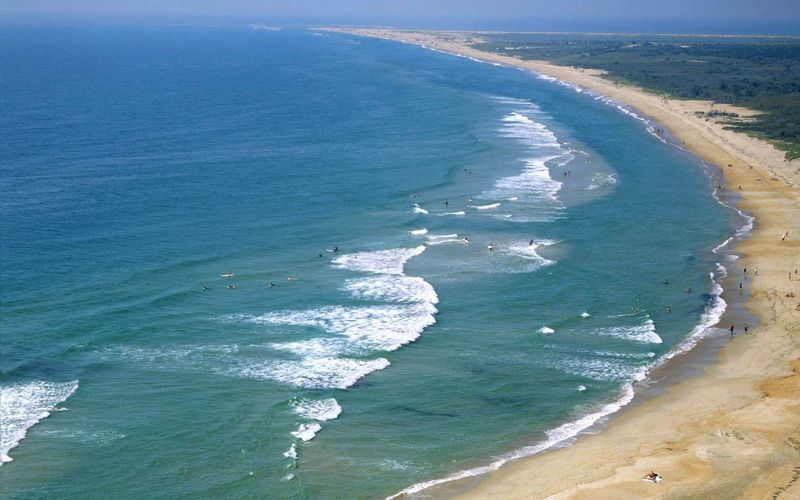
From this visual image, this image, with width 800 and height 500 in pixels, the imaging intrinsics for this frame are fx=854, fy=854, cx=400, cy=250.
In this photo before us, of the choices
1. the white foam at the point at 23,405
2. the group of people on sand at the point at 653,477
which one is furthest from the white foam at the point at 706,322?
the white foam at the point at 23,405

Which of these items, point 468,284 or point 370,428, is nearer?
point 370,428

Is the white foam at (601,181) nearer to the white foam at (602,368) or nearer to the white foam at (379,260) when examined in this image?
the white foam at (379,260)

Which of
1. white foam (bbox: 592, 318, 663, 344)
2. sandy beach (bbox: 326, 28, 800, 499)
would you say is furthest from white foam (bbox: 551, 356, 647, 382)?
white foam (bbox: 592, 318, 663, 344)

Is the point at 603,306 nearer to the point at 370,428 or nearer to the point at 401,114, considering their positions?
the point at 370,428

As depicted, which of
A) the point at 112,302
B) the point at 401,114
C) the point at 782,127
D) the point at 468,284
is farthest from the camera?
the point at 401,114

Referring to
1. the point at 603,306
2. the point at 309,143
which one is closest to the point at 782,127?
the point at 309,143

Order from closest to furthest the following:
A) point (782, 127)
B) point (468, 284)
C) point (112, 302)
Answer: point (112, 302), point (468, 284), point (782, 127)

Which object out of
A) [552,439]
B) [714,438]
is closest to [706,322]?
[714,438]

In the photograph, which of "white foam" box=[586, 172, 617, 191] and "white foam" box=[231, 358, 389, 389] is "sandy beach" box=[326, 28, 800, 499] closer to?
"white foam" box=[231, 358, 389, 389]
